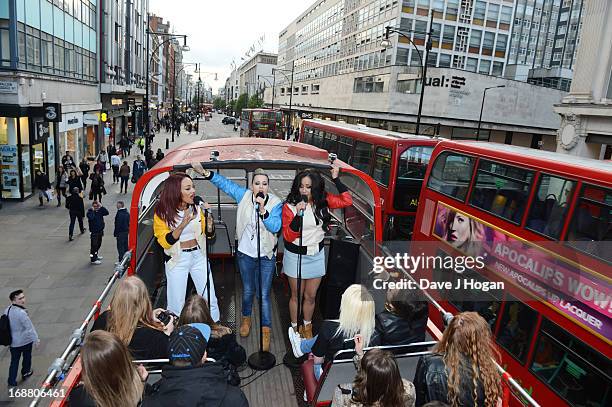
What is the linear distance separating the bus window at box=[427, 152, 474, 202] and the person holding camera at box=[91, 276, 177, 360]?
585 cm

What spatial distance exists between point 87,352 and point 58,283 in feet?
28.1

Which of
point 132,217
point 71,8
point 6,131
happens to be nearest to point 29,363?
point 132,217

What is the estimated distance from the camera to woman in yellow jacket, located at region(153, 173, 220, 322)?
4.68 metres

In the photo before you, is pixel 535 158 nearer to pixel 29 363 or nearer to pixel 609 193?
pixel 609 193

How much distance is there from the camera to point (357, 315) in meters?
3.89

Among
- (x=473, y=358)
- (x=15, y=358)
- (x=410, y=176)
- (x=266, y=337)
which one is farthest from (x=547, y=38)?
(x=15, y=358)

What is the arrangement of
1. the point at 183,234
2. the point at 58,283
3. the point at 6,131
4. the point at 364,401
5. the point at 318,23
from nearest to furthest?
the point at 364,401 → the point at 183,234 → the point at 58,283 → the point at 6,131 → the point at 318,23

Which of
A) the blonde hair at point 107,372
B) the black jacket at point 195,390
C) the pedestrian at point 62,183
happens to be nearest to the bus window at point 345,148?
the pedestrian at point 62,183

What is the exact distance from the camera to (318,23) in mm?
75562

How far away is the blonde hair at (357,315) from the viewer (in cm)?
387

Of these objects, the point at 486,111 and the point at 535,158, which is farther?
the point at 486,111

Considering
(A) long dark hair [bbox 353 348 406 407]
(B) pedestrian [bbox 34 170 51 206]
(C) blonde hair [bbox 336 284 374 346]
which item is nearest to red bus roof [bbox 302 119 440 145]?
(C) blonde hair [bbox 336 284 374 346]

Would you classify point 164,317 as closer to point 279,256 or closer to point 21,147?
point 279,256

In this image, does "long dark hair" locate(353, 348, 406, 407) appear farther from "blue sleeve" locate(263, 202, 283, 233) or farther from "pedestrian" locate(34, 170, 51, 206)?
"pedestrian" locate(34, 170, 51, 206)
